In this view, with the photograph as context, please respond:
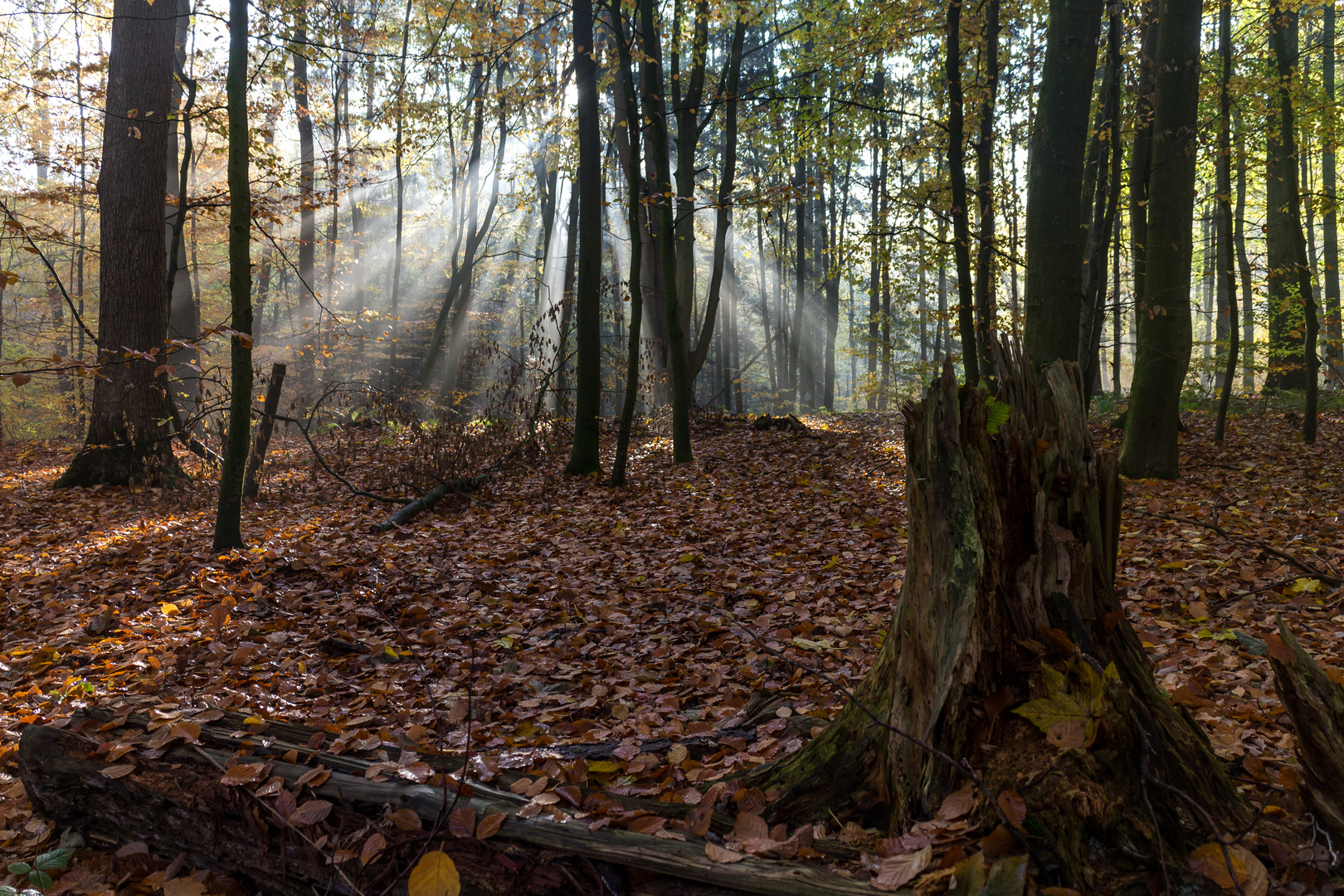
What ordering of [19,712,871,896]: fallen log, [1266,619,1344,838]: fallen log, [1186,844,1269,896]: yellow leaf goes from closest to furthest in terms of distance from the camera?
[1186,844,1269,896]: yellow leaf < [1266,619,1344,838]: fallen log < [19,712,871,896]: fallen log

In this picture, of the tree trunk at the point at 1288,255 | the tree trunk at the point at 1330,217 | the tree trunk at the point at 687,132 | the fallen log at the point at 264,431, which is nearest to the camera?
the fallen log at the point at 264,431

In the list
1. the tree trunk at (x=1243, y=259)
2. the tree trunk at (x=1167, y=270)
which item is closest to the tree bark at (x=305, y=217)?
the tree trunk at (x=1167, y=270)

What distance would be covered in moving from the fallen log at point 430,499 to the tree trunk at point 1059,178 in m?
6.40

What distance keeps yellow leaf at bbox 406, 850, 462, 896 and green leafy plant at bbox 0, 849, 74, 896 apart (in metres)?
1.29

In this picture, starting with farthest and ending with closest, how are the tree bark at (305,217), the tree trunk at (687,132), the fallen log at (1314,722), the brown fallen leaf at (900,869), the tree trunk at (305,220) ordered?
the tree trunk at (687,132) < the tree trunk at (305,220) < the tree bark at (305,217) < the fallen log at (1314,722) < the brown fallen leaf at (900,869)

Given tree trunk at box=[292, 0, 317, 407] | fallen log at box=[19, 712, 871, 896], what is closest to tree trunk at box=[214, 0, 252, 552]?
tree trunk at box=[292, 0, 317, 407]

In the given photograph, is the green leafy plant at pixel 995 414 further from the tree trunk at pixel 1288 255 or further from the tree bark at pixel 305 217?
the tree bark at pixel 305 217

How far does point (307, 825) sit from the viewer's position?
2.30 metres

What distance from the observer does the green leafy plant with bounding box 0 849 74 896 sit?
227 cm

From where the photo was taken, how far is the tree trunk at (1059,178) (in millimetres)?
6918

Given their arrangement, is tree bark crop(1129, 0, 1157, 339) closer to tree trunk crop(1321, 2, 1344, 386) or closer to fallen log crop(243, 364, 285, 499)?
tree trunk crop(1321, 2, 1344, 386)

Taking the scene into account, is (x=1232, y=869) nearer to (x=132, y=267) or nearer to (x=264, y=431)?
(x=264, y=431)

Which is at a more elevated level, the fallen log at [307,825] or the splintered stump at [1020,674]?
the splintered stump at [1020,674]

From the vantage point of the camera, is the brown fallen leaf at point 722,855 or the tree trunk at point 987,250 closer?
the brown fallen leaf at point 722,855
